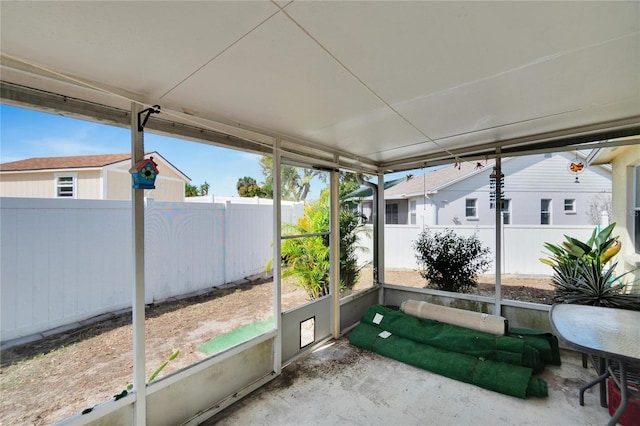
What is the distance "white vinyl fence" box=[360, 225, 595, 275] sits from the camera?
13.5 feet

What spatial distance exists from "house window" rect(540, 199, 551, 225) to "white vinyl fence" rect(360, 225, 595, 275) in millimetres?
1663

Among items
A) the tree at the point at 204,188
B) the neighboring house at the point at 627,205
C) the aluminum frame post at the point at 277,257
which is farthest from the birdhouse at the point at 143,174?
the neighboring house at the point at 627,205

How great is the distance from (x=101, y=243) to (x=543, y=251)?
5.86 metres

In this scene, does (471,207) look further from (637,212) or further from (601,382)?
(601,382)

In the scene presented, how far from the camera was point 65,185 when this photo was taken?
1522 millimetres

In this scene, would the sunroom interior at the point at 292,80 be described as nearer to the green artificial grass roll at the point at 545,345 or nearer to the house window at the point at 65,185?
the house window at the point at 65,185

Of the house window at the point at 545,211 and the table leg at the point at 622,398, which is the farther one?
the house window at the point at 545,211

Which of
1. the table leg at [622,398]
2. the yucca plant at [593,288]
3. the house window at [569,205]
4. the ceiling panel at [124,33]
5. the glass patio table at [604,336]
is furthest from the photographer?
the house window at [569,205]

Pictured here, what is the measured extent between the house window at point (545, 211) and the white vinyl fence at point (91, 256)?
6917mm

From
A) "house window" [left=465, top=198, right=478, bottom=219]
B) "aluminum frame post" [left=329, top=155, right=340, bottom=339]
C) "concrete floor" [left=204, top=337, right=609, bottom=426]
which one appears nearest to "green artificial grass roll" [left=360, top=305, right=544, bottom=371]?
"concrete floor" [left=204, top=337, right=609, bottom=426]

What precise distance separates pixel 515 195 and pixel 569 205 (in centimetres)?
95

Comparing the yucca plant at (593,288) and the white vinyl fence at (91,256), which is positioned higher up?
the white vinyl fence at (91,256)

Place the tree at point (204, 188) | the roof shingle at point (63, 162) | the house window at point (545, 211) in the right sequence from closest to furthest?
the roof shingle at point (63, 162) → the tree at point (204, 188) → the house window at point (545, 211)

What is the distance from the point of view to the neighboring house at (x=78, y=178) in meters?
1.39
